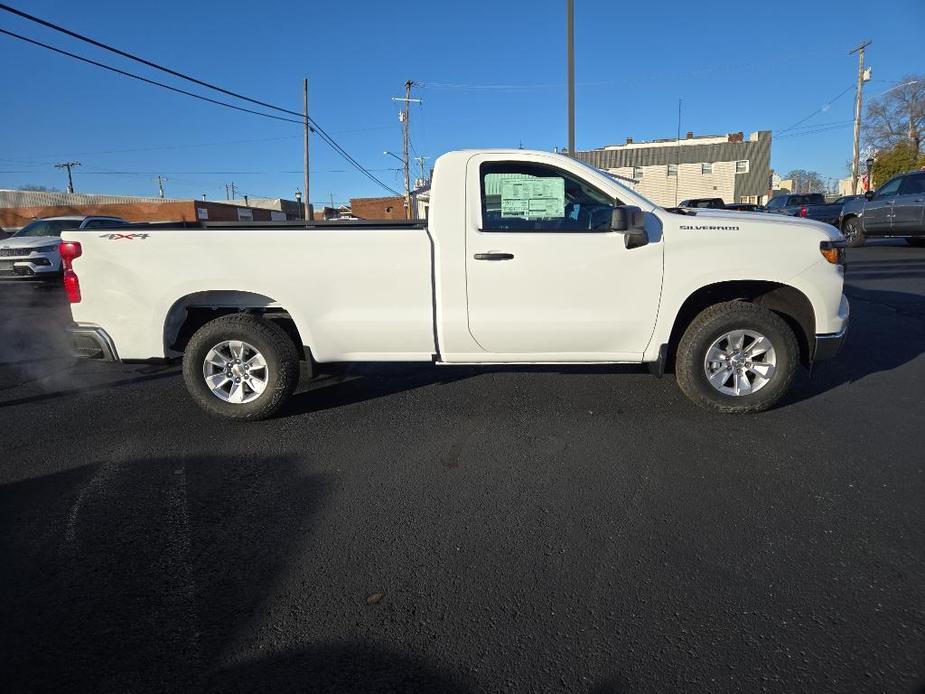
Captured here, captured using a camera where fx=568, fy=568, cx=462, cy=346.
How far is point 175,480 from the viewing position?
3.43 meters

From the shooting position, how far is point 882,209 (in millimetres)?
14508

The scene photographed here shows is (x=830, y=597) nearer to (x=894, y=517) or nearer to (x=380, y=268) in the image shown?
(x=894, y=517)

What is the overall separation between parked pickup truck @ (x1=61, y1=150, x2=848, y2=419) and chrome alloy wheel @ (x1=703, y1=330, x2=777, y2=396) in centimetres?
1

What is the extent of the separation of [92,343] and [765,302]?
523cm

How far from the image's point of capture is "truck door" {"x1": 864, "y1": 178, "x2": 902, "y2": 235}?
14.3 metres

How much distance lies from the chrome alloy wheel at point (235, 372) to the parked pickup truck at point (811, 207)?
63.1 feet

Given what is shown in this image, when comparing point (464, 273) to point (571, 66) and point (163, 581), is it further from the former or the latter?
point (571, 66)

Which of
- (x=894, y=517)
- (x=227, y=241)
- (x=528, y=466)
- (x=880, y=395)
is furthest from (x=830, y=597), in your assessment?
(x=227, y=241)

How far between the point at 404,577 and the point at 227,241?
280 cm

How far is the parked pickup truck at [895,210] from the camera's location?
13609 mm

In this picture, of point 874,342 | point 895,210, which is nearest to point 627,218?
point 874,342

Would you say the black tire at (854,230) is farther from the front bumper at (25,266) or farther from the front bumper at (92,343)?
the front bumper at (25,266)

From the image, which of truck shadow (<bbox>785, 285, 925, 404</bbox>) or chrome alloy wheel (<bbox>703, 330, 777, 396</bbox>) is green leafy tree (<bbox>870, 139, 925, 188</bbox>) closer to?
truck shadow (<bbox>785, 285, 925, 404</bbox>)

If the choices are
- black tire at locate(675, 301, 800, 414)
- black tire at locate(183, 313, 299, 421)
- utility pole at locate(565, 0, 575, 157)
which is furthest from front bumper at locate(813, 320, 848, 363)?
utility pole at locate(565, 0, 575, 157)
